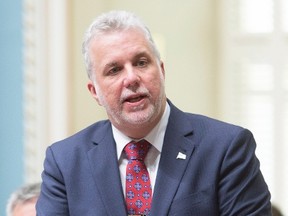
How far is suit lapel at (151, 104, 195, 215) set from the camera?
6.68ft

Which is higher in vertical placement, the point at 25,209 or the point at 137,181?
the point at 137,181

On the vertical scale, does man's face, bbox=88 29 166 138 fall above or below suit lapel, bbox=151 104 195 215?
above

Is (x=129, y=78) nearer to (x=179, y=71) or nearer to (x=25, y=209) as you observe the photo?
(x=25, y=209)

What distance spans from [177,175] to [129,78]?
33cm

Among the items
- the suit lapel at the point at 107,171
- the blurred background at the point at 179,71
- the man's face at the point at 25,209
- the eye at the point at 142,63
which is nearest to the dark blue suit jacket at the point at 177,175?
the suit lapel at the point at 107,171

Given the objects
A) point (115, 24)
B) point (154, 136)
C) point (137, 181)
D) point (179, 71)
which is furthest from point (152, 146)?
point (179, 71)

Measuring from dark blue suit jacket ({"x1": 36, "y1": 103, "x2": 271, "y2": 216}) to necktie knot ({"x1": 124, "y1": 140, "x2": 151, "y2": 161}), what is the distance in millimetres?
49

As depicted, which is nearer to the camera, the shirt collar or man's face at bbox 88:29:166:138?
man's face at bbox 88:29:166:138

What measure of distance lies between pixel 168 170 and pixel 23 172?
314cm

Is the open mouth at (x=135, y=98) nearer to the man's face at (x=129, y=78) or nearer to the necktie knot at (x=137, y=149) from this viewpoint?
the man's face at (x=129, y=78)

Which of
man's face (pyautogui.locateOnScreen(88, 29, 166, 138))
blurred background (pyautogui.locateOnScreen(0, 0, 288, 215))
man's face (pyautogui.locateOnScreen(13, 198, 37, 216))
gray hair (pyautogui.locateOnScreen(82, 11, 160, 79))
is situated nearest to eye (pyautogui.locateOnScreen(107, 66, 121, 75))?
man's face (pyautogui.locateOnScreen(88, 29, 166, 138))

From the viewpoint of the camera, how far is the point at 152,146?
2.18 m

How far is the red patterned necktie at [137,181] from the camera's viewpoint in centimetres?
208

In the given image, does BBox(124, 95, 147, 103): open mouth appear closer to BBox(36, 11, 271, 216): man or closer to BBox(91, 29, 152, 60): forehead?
BBox(36, 11, 271, 216): man
